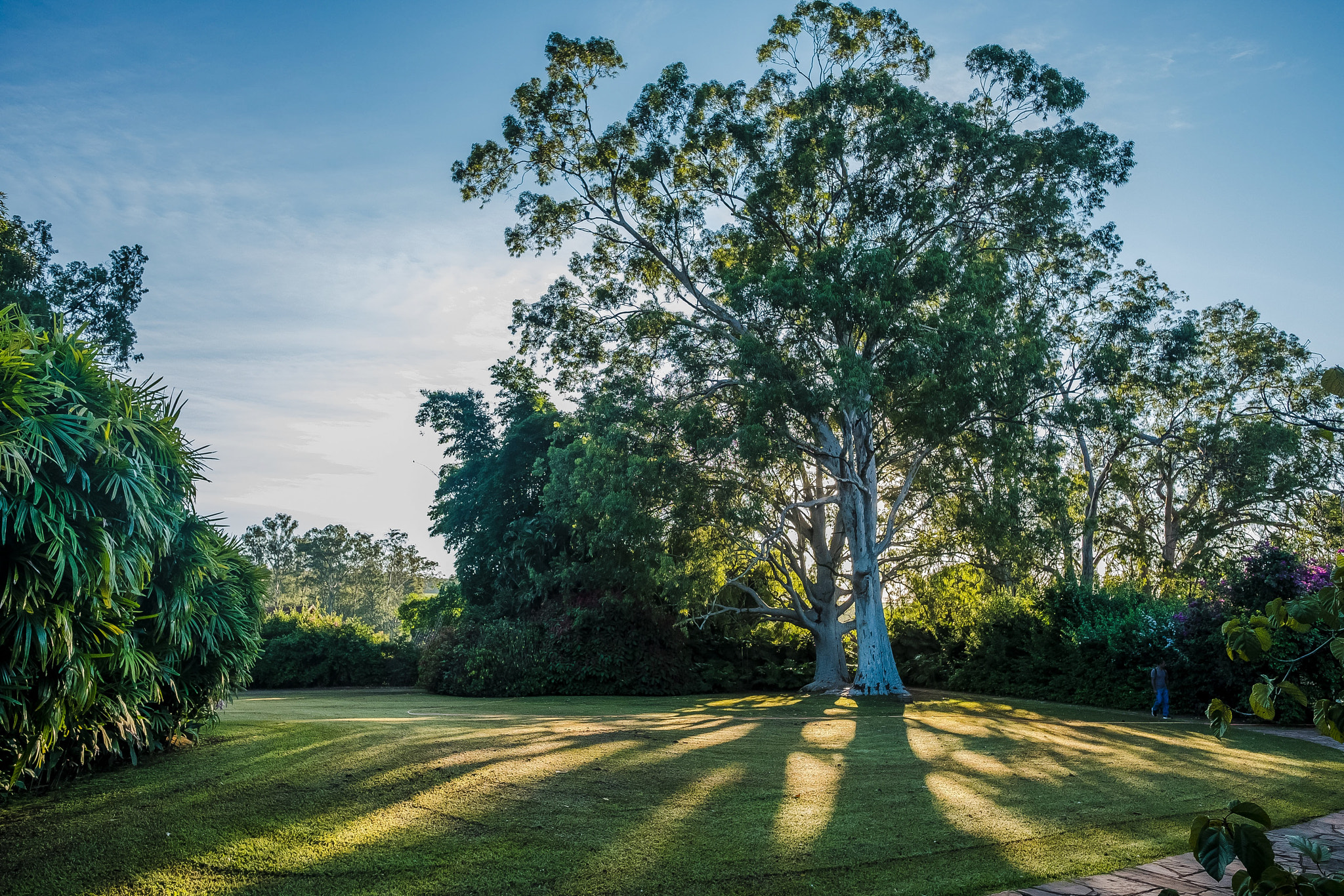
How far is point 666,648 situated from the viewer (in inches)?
1017

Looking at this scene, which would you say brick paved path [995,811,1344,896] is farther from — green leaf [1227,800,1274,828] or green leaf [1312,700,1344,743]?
green leaf [1227,800,1274,828]

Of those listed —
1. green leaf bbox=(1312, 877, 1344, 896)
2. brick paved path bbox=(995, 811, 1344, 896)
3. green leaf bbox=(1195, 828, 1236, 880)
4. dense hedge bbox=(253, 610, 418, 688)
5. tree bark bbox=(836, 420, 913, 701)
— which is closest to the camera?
green leaf bbox=(1312, 877, 1344, 896)

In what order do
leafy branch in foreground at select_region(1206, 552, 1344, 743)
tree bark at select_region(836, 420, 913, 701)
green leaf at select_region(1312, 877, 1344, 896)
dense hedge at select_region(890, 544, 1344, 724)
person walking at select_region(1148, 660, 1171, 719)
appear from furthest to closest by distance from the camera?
1. tree bark at select_region(836, 420, 913, 701)
2. person walking at select_region(1148, 660, 1171, 719)
3. dense hedge at select_region(890, 544, 1344, 724)
4. leafy branch in foreground at select_region(1206, 552, 1344, 743)
5. green leaf at select_region(1312, 877, 1344, 896)

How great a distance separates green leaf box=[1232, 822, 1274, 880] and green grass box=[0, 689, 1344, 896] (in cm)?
384

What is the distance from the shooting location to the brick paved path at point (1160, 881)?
5.09m

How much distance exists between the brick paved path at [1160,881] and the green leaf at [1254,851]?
370 cm

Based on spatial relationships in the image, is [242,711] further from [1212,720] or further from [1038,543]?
[1038,543]

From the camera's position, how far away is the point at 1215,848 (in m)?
1.91

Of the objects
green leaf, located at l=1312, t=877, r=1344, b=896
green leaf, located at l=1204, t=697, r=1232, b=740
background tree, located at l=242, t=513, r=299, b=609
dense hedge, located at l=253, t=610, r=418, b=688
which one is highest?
background tree, located at l=242, t=513, r=299, b=609

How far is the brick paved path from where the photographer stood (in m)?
5.09

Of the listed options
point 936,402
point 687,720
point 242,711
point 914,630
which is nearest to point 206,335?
point 242,711

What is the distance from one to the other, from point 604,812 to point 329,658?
2566 cm

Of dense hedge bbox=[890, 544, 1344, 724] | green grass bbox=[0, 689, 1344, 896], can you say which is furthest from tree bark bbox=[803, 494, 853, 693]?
green grass bbox=[0, 689, 1344, 896]

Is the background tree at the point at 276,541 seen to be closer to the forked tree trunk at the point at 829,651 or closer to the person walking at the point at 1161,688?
the forked tree trunk at the point at 829,651
